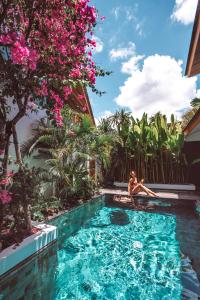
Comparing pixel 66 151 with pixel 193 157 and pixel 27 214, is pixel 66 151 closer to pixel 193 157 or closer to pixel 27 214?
pixel 27 214

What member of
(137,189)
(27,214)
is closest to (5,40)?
(27,214)

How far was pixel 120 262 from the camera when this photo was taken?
4.19 m

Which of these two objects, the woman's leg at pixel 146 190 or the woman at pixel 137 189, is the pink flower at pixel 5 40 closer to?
the woman at pixel 137 189

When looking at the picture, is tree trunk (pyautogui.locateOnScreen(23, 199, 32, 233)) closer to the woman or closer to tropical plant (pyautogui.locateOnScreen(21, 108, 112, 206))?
tropical plant (pyautogui.locateOnScreen(21, 108, 112, 206))

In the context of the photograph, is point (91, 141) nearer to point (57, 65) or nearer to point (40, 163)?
point (40, 163)

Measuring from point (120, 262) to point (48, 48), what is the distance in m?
4.74

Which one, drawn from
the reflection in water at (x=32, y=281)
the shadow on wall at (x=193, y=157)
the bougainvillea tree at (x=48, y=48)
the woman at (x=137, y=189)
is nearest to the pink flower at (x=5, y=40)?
the bougainvillea tree at (x=48, y=48)

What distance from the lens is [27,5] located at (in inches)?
148

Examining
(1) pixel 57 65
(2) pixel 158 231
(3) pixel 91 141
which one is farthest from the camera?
(3) pixel 91 141

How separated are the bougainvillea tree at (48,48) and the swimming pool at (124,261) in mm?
2184

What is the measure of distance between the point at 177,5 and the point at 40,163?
7681mm

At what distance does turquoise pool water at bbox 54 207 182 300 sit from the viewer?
3.25m

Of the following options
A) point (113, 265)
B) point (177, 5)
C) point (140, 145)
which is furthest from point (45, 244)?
point (140, 145)

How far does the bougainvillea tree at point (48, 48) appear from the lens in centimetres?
365
